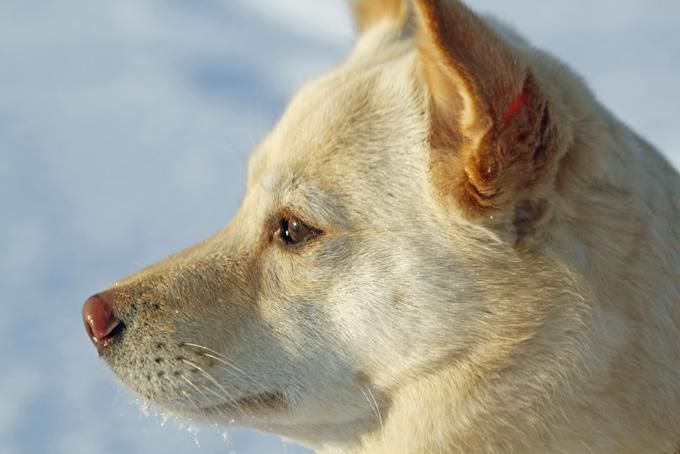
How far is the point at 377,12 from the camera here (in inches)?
183

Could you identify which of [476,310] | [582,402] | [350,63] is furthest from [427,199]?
[350,63]

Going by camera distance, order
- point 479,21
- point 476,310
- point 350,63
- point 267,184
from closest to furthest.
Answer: point 479,21
point 476,310
point 267,184
point 350,63

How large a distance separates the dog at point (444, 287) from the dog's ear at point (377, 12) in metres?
0.96

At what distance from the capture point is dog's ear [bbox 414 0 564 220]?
266cm

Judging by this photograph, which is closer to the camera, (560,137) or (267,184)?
(560,137)

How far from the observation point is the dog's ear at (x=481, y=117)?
2662 millimetres

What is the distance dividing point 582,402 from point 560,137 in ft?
2.96

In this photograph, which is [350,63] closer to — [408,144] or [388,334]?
[408,144]

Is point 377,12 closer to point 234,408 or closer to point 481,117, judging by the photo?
point 481,117

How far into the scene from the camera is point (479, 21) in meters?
2.70

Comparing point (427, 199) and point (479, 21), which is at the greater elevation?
point (479, 21)

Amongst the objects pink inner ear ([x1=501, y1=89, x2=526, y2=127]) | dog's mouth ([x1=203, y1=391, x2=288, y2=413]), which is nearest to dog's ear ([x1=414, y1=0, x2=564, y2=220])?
pink inner ear ([x1=501, y1=89, x2=526, y2=127])

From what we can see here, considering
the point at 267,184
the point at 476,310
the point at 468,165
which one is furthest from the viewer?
the point at 267,184

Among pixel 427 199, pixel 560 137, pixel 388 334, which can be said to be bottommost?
pixel 388 334
